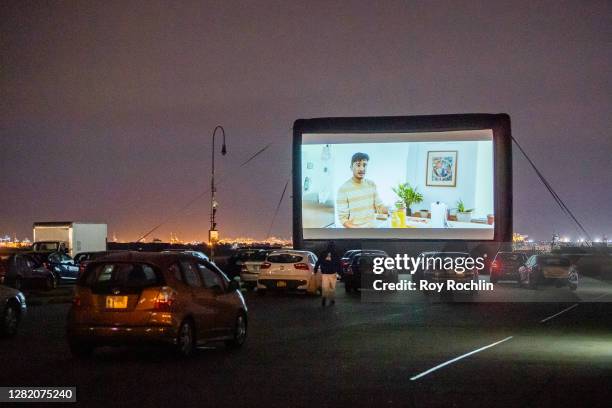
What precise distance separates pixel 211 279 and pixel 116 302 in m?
2.35

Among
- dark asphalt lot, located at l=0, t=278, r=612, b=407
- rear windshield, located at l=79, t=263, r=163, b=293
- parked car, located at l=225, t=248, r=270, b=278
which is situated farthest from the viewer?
parked car, located at l=225, t=248, r=270, b=278

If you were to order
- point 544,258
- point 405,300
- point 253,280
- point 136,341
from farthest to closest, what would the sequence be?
point 544,258
point 253,280
point 405,300
point 136,341

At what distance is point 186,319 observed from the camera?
14656 millimetres

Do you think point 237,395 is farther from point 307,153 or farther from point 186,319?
point 307,153

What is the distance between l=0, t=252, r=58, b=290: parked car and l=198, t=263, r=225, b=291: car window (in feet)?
67.7

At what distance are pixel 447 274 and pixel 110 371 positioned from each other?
20.6m

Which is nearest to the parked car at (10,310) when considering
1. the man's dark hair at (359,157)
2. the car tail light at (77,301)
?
the car tail light at (77,301)

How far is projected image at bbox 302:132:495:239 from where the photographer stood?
42156 millimetres

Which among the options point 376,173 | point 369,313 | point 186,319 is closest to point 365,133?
point 376,173

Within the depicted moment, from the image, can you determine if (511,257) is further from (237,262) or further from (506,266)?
(237,262)

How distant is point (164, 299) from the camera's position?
1433cm

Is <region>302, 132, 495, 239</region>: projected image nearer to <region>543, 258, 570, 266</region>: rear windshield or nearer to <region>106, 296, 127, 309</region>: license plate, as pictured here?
<region>543, 258, 570, 266</region>: rear windshield

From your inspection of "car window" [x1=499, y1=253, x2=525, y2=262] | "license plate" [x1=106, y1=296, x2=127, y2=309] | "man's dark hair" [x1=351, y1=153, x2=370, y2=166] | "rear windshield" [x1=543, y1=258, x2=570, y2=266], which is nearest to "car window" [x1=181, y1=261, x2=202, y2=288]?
"license plate" [x1=106, y1=296, x2=127, y2=309]

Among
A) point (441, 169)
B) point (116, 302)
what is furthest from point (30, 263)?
point (116, 302)
